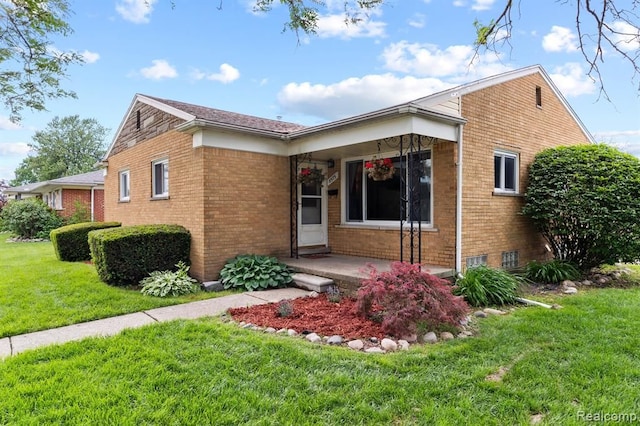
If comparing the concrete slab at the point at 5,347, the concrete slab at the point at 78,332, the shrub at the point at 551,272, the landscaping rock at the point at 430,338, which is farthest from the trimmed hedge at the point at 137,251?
the shrub at the point at 551,272

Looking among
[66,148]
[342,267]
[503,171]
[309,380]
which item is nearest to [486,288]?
[342,267]

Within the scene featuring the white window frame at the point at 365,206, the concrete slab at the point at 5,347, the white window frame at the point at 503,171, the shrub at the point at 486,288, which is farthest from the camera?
the white window frame at the point at 503,171

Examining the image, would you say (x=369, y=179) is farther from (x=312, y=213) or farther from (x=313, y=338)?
(x=313, y=338)

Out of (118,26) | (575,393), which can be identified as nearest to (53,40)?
(118,26)

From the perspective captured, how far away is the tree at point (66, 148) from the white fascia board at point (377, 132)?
4480cm

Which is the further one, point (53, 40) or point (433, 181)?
point (433, 181)

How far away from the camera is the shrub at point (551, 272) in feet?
26.1

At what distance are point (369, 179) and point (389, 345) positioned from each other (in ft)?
17.4

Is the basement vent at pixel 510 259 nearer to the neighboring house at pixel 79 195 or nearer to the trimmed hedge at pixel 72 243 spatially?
the trimmed hedge at pixel 72 243

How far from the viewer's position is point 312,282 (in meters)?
6.98

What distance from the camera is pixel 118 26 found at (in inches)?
306

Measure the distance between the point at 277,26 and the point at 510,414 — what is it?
4.90 metres

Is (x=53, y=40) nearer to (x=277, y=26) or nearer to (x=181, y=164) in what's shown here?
(x=181, y=164)

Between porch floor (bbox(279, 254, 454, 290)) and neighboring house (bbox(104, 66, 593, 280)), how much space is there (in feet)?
0.95
